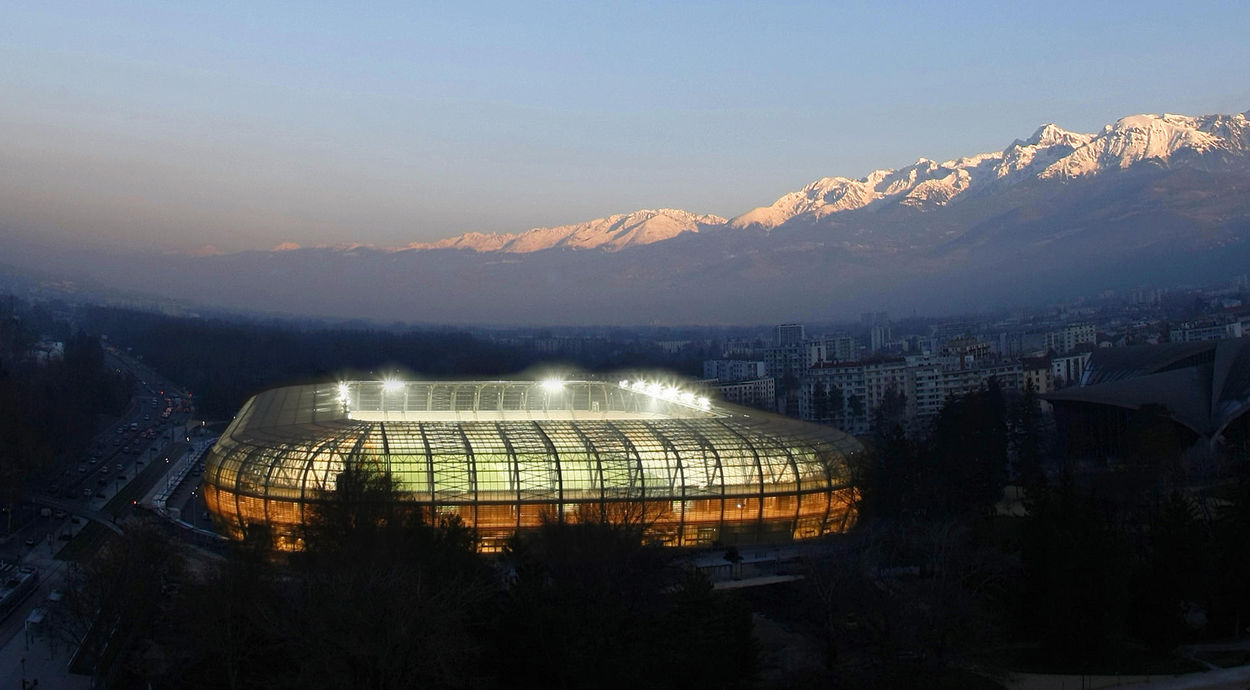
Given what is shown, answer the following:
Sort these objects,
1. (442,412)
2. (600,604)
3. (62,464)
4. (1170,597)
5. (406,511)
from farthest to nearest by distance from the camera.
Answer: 1. (62,464)
2. (442,412)
3. (1170,597)
4. (406,511)
5. (600,604)

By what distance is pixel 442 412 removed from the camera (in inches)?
2356

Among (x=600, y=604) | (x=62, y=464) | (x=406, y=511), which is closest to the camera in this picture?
(x=600, y=604)

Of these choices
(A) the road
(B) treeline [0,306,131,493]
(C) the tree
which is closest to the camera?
(A) the road

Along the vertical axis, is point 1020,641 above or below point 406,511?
below

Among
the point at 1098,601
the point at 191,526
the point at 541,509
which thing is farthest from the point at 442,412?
the point at 1098,601

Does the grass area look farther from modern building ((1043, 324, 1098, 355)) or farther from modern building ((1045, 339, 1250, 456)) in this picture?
modern building ((1043, 324, 1098, 355))

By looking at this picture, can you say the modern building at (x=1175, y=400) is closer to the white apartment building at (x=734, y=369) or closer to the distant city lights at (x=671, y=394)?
the distant city lights at (x=671, y=394)

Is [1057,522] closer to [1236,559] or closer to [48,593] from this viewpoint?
[1236,559]

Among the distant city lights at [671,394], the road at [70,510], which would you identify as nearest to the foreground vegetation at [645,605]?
the road at [70,510]

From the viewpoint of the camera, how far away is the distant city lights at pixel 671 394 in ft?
187

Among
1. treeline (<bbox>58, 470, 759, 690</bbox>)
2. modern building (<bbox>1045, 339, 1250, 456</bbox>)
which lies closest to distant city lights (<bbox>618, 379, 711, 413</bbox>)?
modern building (<bbox>1045, 339, 1250, 456</bbox>)

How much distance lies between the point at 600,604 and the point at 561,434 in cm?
1790

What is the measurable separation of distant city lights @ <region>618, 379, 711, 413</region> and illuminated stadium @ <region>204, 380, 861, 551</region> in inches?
345

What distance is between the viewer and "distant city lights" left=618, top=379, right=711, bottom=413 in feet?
187
